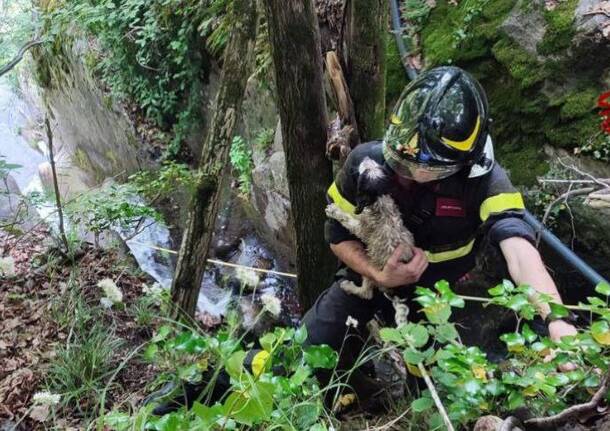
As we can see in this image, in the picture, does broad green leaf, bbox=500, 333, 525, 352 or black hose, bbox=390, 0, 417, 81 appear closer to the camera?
broad green leaf, bbox=500, 333, 525, 352

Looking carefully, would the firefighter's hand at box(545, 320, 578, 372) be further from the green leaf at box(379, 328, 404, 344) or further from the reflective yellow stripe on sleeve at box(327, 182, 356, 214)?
→ the reflective yellow stripe on sleeve at box(327, 182, 356, 214)

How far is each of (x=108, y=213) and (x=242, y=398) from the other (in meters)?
3.72

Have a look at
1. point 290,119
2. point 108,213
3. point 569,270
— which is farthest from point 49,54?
point 569,270

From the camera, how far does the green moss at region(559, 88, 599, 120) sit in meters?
3.73

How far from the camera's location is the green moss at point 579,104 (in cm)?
373

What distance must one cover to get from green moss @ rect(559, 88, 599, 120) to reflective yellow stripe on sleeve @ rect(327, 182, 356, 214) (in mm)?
2293

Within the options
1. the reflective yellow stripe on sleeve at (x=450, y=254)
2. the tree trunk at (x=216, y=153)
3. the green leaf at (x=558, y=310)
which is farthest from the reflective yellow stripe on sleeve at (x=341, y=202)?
the green leaf at (x=558, y=310)

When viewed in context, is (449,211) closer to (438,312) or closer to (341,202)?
(341,202)

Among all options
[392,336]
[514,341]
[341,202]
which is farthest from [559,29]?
[392,336]

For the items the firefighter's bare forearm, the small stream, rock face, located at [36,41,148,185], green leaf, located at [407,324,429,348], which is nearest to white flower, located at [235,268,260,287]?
green leaf, located at [407,324,429,348]

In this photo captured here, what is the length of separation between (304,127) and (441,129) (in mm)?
973

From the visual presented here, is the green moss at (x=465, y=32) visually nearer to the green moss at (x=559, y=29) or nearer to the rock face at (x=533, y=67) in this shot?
the rock face at (x=533, y=67)

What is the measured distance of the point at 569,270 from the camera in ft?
11.4

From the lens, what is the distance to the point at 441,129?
2098 millimetres
